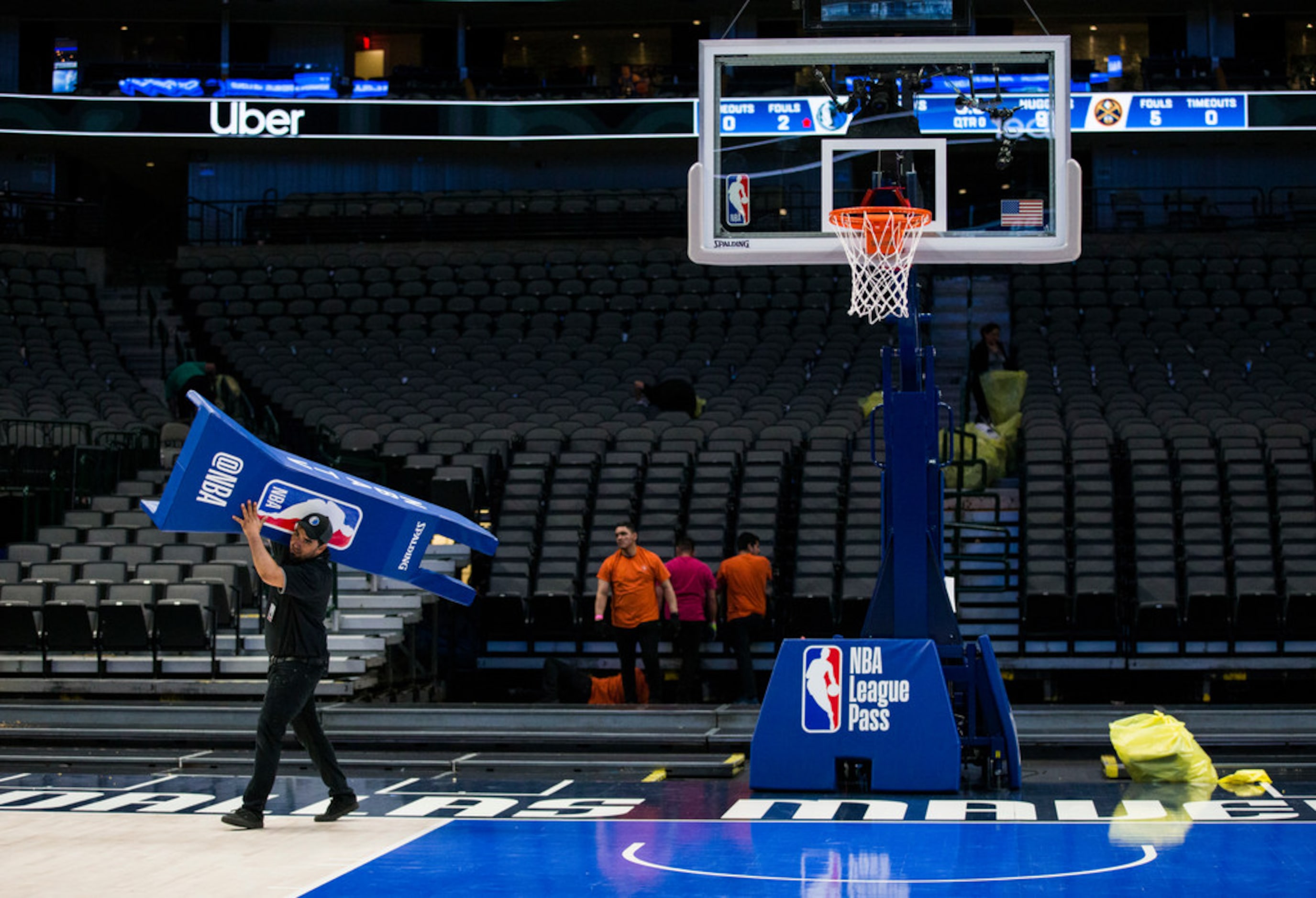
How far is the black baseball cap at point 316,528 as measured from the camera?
324 inches

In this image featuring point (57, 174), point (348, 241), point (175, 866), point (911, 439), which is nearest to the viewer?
point (175, 866)

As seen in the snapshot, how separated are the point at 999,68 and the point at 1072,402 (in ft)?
29.7

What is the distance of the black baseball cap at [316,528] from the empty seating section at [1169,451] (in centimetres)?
855

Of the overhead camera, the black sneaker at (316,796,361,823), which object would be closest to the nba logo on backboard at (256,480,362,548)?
the black sneaker at (316,796,361,823)

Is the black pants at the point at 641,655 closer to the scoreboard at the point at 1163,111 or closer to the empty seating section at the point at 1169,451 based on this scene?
the empty seating section at the point at 1169,451

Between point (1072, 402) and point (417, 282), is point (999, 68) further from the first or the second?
point (417, 282)

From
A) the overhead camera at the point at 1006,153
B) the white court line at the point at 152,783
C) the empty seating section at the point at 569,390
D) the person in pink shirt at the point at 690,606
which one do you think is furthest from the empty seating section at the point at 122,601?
the overhead camera at the point at 1006,153

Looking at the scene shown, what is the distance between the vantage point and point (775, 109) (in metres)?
10.3

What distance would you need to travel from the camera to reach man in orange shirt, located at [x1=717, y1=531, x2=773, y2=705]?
1437 centimetres

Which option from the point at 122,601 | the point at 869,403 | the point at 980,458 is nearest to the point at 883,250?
the point at 122,601

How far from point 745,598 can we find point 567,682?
1822 mm

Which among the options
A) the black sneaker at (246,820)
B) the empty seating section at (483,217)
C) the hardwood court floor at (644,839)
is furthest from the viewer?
the empty seating section at (483,217)

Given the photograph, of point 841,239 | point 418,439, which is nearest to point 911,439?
point 841,239

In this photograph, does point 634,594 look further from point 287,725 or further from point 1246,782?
point 287,725
